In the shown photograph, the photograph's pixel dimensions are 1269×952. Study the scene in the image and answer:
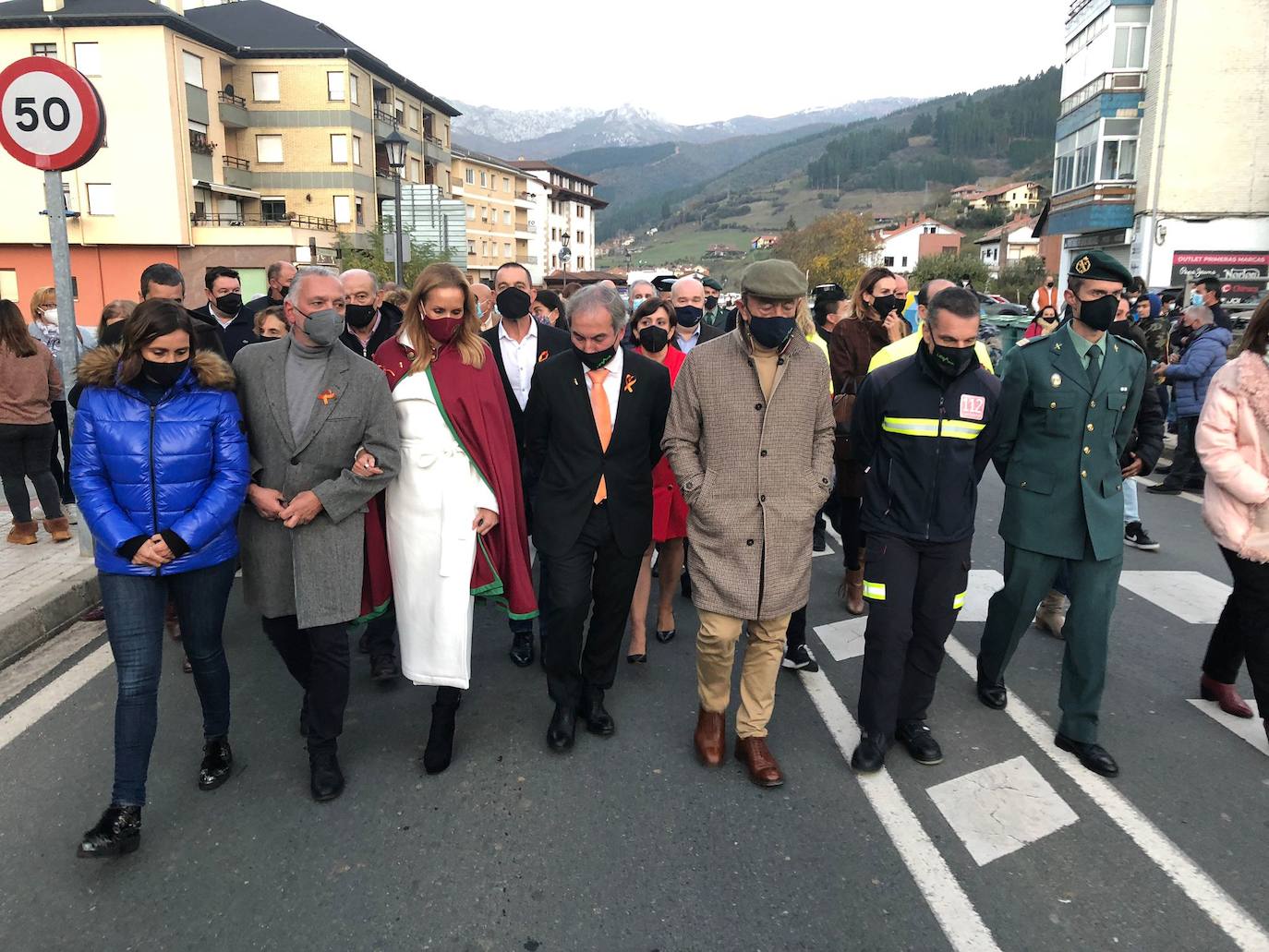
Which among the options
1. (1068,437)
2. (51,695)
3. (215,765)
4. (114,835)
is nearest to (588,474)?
(215,765)

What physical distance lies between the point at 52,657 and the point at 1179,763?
5.87 meters

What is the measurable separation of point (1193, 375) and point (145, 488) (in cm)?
966

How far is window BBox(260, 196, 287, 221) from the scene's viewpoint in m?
47.1

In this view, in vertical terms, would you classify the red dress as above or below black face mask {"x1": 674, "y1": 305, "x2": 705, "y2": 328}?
below

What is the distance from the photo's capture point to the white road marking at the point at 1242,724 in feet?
13.7

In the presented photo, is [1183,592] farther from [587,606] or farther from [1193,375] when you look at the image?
[587,606]

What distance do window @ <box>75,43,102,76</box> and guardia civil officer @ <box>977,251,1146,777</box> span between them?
4505cm

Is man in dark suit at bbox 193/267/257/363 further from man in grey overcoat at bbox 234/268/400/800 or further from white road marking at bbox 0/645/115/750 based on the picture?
man in grey overcoat at bbox 234/268/400/800

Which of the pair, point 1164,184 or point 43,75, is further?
point 1164,184

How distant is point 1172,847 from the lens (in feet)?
10.9

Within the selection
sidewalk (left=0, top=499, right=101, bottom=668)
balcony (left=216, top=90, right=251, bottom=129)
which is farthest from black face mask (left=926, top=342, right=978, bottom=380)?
balcony (left=216, top=90, right=251, bottom=129)

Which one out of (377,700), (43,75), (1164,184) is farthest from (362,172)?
(377,700)

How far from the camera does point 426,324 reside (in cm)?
390

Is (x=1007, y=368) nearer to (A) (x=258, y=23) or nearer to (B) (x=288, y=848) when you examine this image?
(B) (x=288, y=848)
